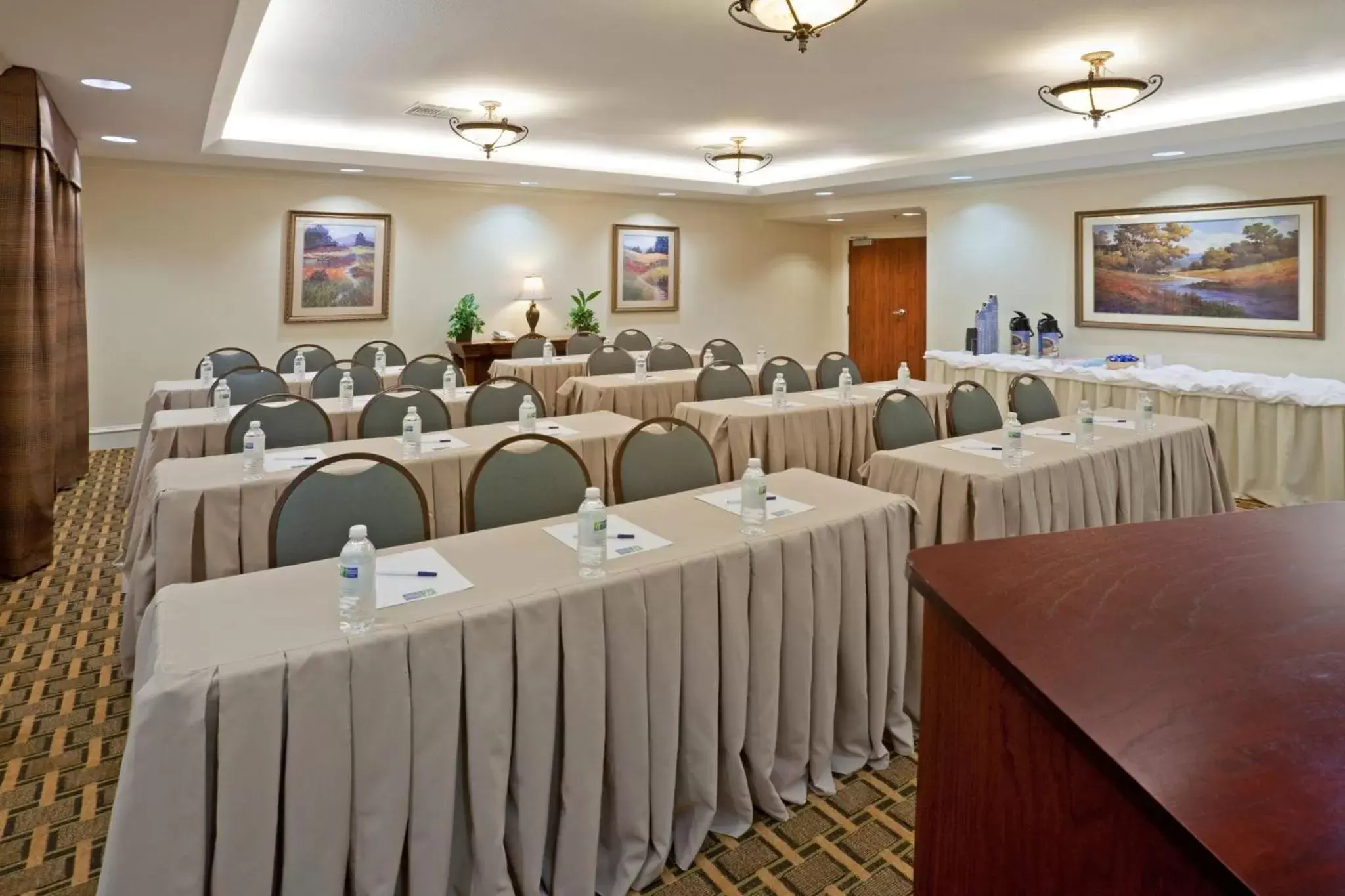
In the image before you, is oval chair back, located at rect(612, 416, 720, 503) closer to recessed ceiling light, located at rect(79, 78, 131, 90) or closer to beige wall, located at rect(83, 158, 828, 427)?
recessed ceiling light, located at rect(79, 78, 131, 90)

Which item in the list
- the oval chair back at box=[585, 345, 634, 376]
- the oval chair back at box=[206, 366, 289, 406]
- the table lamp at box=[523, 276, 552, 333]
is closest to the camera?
the oval chair back at box=[206, 366, 289, 406]

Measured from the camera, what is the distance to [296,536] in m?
2.48

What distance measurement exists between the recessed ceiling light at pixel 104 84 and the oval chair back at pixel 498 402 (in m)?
2.63

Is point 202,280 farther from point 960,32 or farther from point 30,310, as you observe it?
point 960,32

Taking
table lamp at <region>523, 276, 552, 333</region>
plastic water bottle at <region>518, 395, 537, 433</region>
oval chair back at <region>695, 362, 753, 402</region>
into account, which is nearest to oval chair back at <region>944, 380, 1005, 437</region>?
oval chair back at <region>695, 362, 753, 402</region>

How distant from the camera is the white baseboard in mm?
7629

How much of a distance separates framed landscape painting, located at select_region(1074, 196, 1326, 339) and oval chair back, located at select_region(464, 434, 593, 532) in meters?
6.66

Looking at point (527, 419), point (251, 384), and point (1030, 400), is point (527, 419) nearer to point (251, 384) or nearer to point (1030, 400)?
point (251, 384)

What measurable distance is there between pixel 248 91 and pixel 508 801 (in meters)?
6.01

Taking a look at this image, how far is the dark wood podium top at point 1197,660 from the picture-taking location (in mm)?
626

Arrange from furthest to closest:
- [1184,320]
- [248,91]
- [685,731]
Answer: [1184,320] → [248,91] → [685,731]

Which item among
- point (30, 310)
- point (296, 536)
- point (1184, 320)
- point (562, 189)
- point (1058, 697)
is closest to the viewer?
point (1058, 697)

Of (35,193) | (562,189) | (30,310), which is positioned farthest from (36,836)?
(562,189)

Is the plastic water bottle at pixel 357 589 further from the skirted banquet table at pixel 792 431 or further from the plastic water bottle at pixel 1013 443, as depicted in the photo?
the skirted banquet table at pixel 792 431
